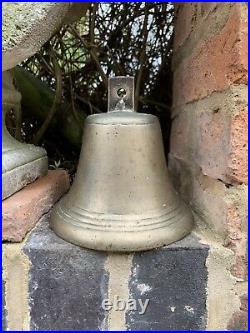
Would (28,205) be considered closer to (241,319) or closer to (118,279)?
(118,279)

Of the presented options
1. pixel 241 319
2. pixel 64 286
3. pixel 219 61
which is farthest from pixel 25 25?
pixel 241 319

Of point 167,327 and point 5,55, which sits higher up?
point 5,55

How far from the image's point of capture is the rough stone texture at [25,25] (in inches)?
22.0

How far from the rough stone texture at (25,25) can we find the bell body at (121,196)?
0.55ft

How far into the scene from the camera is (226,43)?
1.98 feet

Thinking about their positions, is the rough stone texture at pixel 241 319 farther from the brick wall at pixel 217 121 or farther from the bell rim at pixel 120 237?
the bell rim at pixel 120 237

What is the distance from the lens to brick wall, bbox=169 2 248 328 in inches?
22.5

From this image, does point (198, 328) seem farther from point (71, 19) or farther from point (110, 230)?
point (71, 19)

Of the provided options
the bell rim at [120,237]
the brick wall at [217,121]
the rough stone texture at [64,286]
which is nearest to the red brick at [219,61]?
the brick wall at [217,121]

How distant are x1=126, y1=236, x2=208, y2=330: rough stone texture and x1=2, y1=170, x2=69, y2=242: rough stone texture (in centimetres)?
20

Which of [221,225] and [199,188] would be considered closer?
[221,225]

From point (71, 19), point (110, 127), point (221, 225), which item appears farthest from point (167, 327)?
point (71, 19)

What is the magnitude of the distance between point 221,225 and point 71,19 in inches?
23.0

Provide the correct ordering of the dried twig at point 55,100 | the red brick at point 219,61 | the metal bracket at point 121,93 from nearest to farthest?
1. the red brick at point 219,61
2. the metal bracket at point 121,93
3. the dried twig at point 55,100
